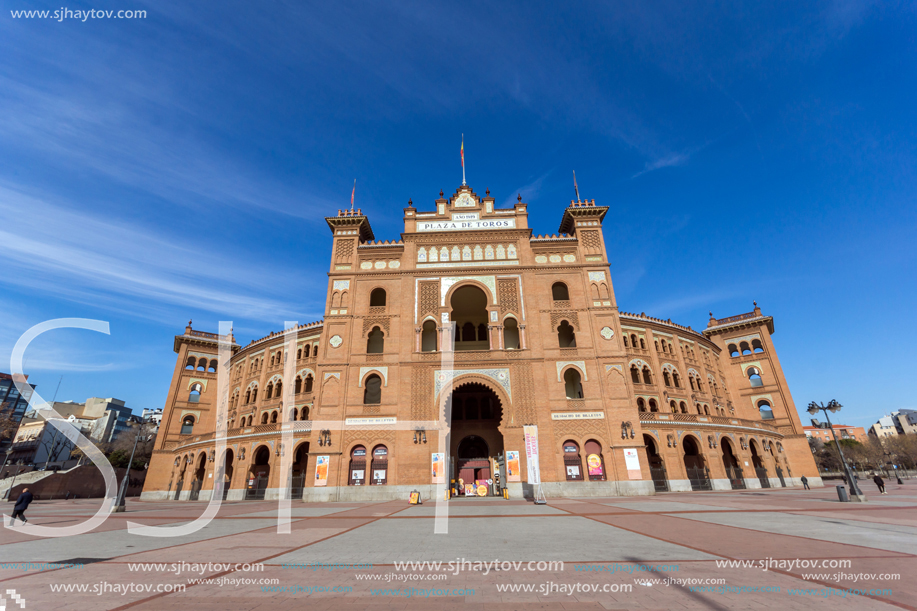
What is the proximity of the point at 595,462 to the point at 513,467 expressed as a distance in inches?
215

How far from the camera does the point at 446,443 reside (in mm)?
27547

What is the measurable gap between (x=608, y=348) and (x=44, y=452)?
96.7m

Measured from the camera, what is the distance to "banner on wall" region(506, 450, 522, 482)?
25844 millimetres

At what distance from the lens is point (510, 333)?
3269 cm

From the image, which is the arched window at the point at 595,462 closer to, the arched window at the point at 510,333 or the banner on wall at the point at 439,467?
the arched window at the point at 510,333

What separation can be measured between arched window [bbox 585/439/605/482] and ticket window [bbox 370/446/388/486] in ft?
44.0

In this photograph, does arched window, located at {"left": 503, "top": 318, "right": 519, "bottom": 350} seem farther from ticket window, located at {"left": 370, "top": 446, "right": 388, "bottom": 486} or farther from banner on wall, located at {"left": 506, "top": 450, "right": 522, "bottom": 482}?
ticket window, located at {"left": 370, "top": 446, "right": 388, "bottom": 486}

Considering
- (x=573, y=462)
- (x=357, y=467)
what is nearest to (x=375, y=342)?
(x=357, y=467)

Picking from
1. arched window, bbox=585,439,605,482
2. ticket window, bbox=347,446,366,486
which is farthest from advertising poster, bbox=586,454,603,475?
ticket window, bbox=347,446,366,486

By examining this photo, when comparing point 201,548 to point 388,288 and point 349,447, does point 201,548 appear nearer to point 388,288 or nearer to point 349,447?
point 349,447

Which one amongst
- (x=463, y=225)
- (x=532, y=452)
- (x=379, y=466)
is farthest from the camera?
(x=463, y=225)

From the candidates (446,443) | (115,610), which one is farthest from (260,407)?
(115,610)

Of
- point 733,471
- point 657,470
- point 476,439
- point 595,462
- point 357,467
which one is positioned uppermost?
point 476,439

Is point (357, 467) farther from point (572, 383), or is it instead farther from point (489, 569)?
point (489, 569)
